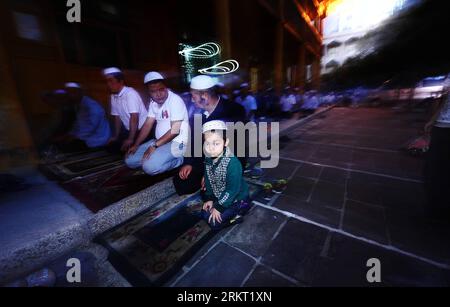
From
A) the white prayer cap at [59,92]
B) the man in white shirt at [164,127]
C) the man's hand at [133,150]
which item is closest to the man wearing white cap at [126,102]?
the man's hand at [133,150]

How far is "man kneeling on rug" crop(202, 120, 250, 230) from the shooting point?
2.18 m

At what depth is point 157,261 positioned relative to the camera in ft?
6.44

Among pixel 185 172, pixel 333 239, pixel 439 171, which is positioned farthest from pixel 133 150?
pixel 439 171

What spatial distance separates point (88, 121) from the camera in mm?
4535

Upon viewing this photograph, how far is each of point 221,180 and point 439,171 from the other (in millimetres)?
2447

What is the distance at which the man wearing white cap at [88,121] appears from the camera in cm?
448

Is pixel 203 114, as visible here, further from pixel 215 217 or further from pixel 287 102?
pixel 287 102

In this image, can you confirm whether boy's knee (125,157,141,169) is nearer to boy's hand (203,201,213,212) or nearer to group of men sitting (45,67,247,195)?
group of men sitting (45,67,247,195)

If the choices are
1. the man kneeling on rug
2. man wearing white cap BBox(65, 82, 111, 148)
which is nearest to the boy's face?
the man kneeling on rug
